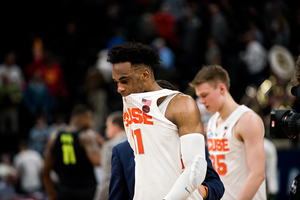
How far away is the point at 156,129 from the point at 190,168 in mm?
358

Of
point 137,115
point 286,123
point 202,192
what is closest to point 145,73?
point 137,115

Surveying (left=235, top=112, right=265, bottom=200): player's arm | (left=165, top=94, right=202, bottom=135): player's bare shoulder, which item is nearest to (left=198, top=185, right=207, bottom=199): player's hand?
(left=165, top=94, right=202, bottom=135): player's bare shoulder

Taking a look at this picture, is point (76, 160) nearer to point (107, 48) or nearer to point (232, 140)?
point (232, 140)

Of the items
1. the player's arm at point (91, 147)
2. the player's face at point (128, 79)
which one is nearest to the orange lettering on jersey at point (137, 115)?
the player's face at point (128, 79)

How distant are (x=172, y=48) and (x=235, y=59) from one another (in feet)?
7.83

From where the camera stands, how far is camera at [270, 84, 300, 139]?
2.91m

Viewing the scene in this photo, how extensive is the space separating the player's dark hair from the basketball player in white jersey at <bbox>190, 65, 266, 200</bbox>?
1.41 meters

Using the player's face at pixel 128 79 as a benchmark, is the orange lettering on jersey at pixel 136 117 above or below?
below

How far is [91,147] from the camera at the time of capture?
638cm

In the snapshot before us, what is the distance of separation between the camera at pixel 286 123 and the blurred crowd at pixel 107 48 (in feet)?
27.1

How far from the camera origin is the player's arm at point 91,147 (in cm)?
631

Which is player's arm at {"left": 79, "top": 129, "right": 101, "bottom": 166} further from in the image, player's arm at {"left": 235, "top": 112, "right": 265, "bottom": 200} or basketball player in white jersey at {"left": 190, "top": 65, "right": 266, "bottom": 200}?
player's arm at {"left": 235, "top": 112, "right": 265, "bottom": 200}

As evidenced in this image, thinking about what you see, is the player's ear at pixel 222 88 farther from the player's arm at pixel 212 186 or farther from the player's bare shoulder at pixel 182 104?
the player's bare shoulder at pixel 182 104

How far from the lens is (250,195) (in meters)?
3.72
